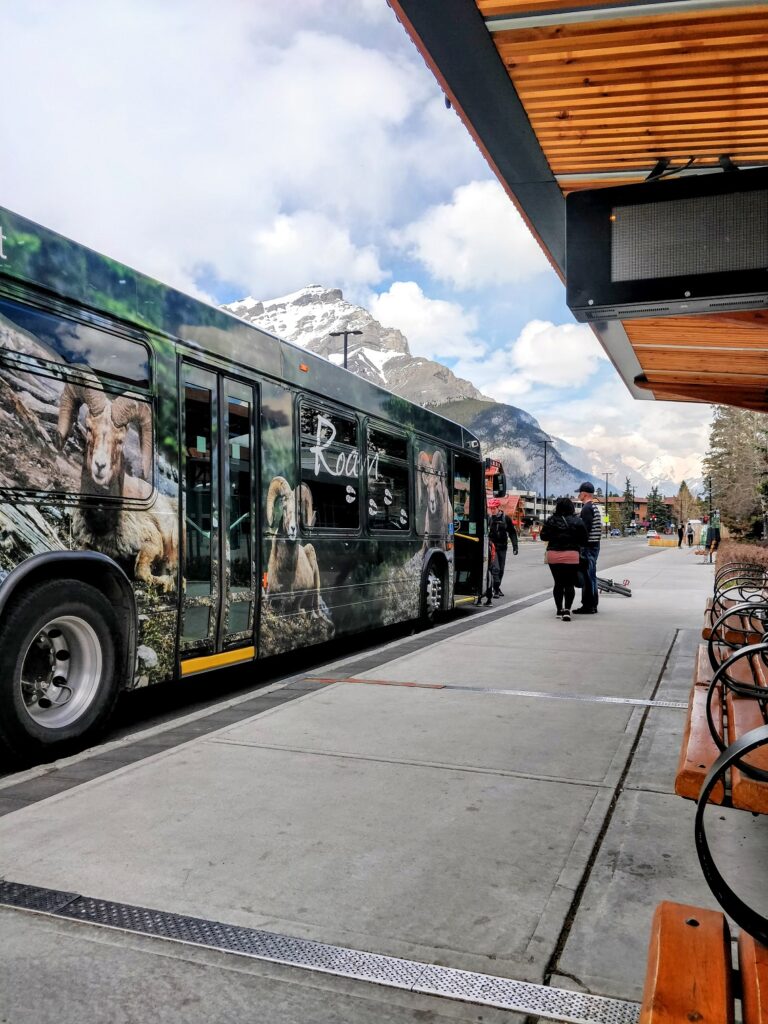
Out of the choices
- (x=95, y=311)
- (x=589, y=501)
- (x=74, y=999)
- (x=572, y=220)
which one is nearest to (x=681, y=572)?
(x=589, y=501)

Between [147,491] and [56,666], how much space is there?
49.0 inches

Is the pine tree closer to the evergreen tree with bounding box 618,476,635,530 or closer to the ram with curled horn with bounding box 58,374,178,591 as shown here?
the evergreen tree with bounding box 618,476,635,530

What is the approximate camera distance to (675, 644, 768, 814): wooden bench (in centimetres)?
235

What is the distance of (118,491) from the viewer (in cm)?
524

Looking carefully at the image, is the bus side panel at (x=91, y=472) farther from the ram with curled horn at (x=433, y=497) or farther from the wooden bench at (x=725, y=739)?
the ram with curled horn at (x=433, y=497)

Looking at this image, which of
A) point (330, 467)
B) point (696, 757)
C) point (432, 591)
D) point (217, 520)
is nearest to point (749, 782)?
point (696, 757)

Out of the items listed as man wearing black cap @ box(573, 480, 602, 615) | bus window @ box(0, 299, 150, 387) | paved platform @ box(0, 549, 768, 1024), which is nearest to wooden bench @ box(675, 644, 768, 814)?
paved platform @ box(0, 549, 768, 1024)

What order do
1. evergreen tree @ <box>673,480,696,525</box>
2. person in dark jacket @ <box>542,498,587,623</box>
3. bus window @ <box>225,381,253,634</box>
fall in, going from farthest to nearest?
1. evergreen tree @ <box>673,480,696,525</box>
2. person in dark jacket @ <box>542,498,587,623</box>
3. bus window @ <box>225,381,253,634</box>

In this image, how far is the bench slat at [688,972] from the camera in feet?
5.14

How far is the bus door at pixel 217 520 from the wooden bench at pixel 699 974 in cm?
454

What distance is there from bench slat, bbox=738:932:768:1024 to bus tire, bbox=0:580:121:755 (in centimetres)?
383

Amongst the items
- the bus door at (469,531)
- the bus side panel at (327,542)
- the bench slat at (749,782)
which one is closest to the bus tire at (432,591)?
the bus side panel at (327,542)

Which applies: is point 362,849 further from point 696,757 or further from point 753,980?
point 753,980

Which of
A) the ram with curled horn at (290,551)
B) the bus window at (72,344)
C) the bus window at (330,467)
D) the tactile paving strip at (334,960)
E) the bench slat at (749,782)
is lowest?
the tactile paving strip at (334,960)
